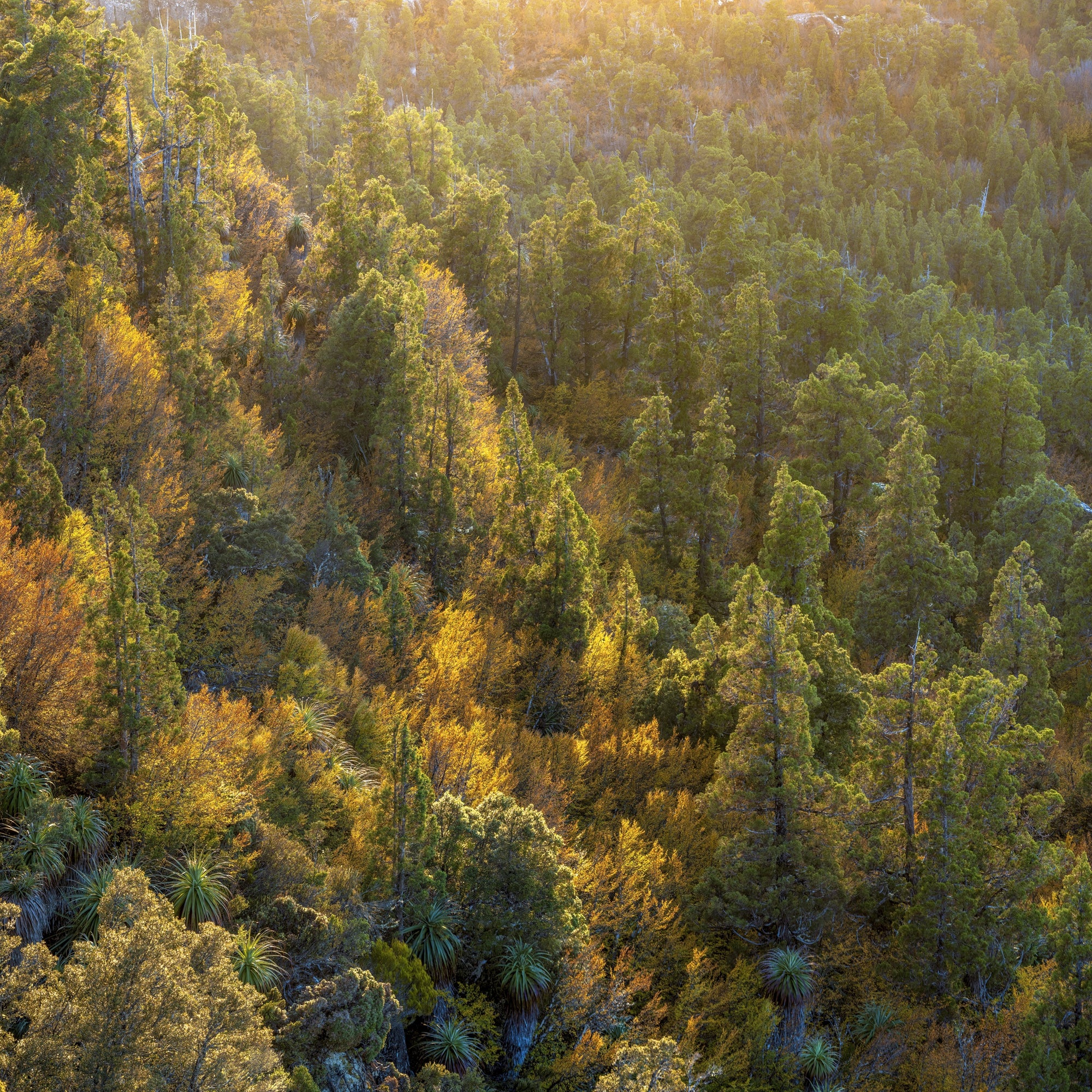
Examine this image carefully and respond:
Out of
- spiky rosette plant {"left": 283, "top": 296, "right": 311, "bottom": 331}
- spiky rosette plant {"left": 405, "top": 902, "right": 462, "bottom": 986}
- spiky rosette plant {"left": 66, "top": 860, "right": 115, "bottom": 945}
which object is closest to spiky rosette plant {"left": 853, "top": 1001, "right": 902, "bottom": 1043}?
spiky rosette plant {"left": 405, "top": 902, "right": 462, "bottom": 986}

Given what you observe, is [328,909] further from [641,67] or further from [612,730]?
[641,67]

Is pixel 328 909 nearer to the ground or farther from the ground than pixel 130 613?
nearer to the ground

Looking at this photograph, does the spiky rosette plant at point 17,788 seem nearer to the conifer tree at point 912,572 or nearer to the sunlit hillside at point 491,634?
the sunlit hillside at point 491,634

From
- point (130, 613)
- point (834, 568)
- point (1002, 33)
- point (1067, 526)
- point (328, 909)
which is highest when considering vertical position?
point (1002, 33)

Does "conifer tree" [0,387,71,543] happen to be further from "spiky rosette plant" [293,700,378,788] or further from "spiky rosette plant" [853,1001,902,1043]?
"spiky rosette plant" [853,1001,902,1043]

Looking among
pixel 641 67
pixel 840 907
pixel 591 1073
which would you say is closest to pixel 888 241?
pixel 641 67

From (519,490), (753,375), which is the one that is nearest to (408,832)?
(519,490)

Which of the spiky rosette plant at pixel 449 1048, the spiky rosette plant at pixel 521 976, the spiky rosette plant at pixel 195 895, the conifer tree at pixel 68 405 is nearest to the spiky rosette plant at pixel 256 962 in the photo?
the spiky rosette plant at pixel 195 895
